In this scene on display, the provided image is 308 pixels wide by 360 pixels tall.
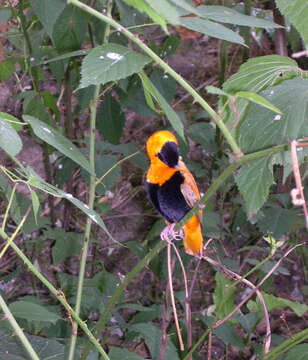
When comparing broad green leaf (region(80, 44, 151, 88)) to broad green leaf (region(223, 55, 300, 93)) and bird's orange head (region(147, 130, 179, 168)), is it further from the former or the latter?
bird's orange head (region(147, 130, 179, 168))

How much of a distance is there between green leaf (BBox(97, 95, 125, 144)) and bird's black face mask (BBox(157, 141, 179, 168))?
0.75 m

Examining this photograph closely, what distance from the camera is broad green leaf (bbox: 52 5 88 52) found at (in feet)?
4.69

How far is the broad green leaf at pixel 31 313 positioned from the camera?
93 cm

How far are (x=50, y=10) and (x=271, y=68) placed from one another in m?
0.66

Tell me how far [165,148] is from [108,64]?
0.50 m

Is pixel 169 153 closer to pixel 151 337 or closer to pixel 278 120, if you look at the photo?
pixel 278 120

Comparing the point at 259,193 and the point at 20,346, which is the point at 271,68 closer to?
the point at 259,193

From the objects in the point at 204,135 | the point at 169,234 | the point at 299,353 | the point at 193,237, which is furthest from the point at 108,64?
the point at 204,135

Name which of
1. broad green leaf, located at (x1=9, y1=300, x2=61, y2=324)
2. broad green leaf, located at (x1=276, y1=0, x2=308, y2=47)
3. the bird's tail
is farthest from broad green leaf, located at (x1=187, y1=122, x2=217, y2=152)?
broad green leaf, located at (x1=276, y1=0, x2=308, y2=47)

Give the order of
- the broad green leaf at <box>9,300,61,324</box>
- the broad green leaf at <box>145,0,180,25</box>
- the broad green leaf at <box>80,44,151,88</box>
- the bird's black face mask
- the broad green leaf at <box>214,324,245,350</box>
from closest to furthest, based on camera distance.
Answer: the broad green leaf at <box>145,0,180,25</box> → the broad green leaf at <box>80,44,151,88</box> → the broad green leaf at <box>9,300,61,324</box> → the bird's black face mask → the broad green leaf at <box>214,324,245,350</box>

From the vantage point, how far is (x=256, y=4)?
2354mm

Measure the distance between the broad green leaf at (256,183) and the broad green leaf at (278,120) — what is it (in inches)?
1.3

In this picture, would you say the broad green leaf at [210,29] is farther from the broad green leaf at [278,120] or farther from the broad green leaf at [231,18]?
the broad green leaf at [278,120]

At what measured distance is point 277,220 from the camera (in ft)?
6.32
